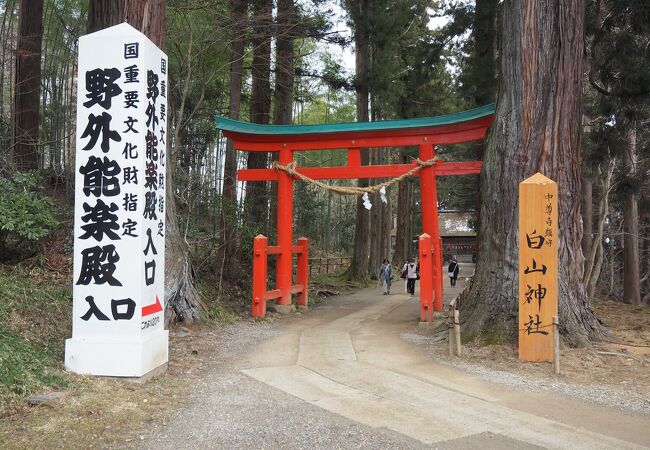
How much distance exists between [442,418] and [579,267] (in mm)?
4126

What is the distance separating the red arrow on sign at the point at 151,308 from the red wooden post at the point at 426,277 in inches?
218

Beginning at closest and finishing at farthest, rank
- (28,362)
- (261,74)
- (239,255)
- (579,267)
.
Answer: (28,362) < (579,267) < (239,255) < (261,74)

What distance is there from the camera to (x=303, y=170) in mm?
11766

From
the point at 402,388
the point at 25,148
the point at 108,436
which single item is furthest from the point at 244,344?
the point at 25,148

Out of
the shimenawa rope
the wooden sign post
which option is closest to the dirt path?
the wooden sign post

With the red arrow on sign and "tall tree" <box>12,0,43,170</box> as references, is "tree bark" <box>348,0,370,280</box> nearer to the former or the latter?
"tall tree" <box>12,0,43,170</box>

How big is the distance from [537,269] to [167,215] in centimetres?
581

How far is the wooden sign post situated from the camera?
650cm

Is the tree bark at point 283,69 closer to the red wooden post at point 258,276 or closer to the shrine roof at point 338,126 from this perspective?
the shrine roof at point 338,126

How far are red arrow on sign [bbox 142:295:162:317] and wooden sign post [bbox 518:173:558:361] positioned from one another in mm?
4438

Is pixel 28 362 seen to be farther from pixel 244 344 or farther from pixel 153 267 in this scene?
pixel 244 344

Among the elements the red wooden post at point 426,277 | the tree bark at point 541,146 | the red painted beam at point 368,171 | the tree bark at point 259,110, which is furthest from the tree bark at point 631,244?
the tree bark at point 259,110

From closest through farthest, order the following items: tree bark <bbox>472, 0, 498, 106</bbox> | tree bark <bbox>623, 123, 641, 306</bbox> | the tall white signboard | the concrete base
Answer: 1. the tall white signboard
2. the concrete base
3. tree bark <bbox>472, 0, 498, 106</bbox>
4. tree bark <bbox>623, 123, 641, 306</bbox>

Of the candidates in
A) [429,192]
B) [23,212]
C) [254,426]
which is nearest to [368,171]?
[429,192]
